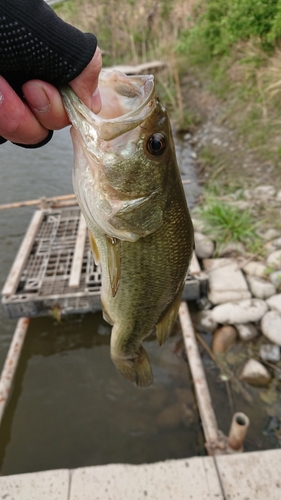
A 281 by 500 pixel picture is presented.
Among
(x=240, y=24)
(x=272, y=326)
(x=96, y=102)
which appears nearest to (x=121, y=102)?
(x=96, y=102)

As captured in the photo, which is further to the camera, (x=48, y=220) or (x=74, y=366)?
(x=48, y=220)

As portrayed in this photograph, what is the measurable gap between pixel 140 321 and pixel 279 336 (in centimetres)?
268

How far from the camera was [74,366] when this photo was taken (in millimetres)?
4527

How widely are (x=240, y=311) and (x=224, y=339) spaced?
381 mm

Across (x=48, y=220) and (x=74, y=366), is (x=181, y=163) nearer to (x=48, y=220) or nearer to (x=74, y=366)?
(x=48, y=220)

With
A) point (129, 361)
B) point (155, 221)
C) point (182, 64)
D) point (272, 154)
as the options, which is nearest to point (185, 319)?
point (129, 361)

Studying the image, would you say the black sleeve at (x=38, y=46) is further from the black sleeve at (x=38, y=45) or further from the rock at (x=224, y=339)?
the rock at (x=224, y=339)

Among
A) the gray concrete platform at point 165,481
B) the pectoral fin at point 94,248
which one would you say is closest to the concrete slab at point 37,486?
the gray concrete platform at point 165,481

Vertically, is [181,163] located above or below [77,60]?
below

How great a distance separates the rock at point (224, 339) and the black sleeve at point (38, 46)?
3.78 meters

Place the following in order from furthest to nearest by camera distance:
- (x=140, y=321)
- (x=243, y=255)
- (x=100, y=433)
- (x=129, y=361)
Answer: (x=243, y=255), (x=100, y=433), (x=129, y=361), (x=140, y=321)

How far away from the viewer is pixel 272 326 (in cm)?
412

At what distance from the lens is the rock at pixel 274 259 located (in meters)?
4.75

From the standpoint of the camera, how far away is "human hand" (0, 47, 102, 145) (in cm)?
109
